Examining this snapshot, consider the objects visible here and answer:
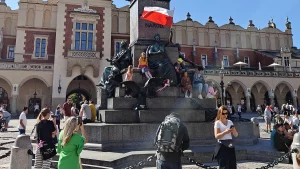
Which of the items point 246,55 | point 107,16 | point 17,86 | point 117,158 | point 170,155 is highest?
point 107,16

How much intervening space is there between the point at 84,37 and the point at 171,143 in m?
26.8

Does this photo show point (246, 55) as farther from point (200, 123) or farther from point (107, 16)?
point (200, 123)

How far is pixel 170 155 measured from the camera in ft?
11.3

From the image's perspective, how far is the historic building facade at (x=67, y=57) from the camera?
2670 centimetres

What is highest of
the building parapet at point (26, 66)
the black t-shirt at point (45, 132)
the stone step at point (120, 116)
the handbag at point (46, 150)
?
the building parapet at point (26, 66)

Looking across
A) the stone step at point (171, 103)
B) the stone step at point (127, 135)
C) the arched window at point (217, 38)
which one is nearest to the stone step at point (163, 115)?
the stone step at point (171, 103)

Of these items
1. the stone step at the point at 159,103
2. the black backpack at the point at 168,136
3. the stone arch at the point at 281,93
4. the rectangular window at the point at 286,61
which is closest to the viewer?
the black backpack at the point at 168,136

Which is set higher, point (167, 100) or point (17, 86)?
point (17, 86)

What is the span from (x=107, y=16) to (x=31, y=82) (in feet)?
38.9

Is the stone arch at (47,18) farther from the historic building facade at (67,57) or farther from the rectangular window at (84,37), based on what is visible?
the rectangular window at (84,37)

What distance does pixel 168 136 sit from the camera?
3.41m

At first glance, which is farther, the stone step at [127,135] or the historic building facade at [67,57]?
the historic building facade at [67,57]

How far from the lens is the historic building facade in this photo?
26.7 metres

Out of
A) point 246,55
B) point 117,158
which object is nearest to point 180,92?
point 117,158
